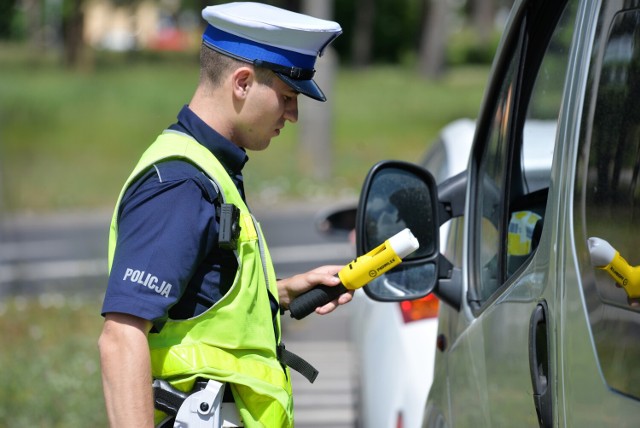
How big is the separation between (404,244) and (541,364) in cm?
74

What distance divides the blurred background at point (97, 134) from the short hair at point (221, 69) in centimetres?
378

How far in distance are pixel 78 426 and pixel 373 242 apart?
11.4 feet

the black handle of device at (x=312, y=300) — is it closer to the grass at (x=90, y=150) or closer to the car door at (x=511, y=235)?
the car door at (x=511, y=235)

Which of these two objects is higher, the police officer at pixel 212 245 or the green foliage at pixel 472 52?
the police officer at pixel 212 245

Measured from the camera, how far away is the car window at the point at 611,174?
72.3 inches

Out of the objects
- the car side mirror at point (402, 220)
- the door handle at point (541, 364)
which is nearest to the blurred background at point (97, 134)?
the car side mirror at point (402, 220)

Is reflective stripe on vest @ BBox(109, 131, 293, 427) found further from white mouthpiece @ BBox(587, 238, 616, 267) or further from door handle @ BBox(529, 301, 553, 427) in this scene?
white mouthpiece @ BBox(587, 238, 616, 267)

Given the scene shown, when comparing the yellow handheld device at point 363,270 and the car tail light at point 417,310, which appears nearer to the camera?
the yellow handheld device at point 363,270

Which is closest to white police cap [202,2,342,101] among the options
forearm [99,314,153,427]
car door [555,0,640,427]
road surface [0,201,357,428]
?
forearm [99,314,153,427]

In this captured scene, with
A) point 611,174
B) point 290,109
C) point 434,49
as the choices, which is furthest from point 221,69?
point 434,49

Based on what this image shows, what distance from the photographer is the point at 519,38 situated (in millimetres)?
2822

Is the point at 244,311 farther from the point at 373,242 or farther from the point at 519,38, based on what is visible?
the point at 519,38

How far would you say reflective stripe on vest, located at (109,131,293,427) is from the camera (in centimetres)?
256

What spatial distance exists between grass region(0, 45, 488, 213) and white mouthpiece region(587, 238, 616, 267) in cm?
910
